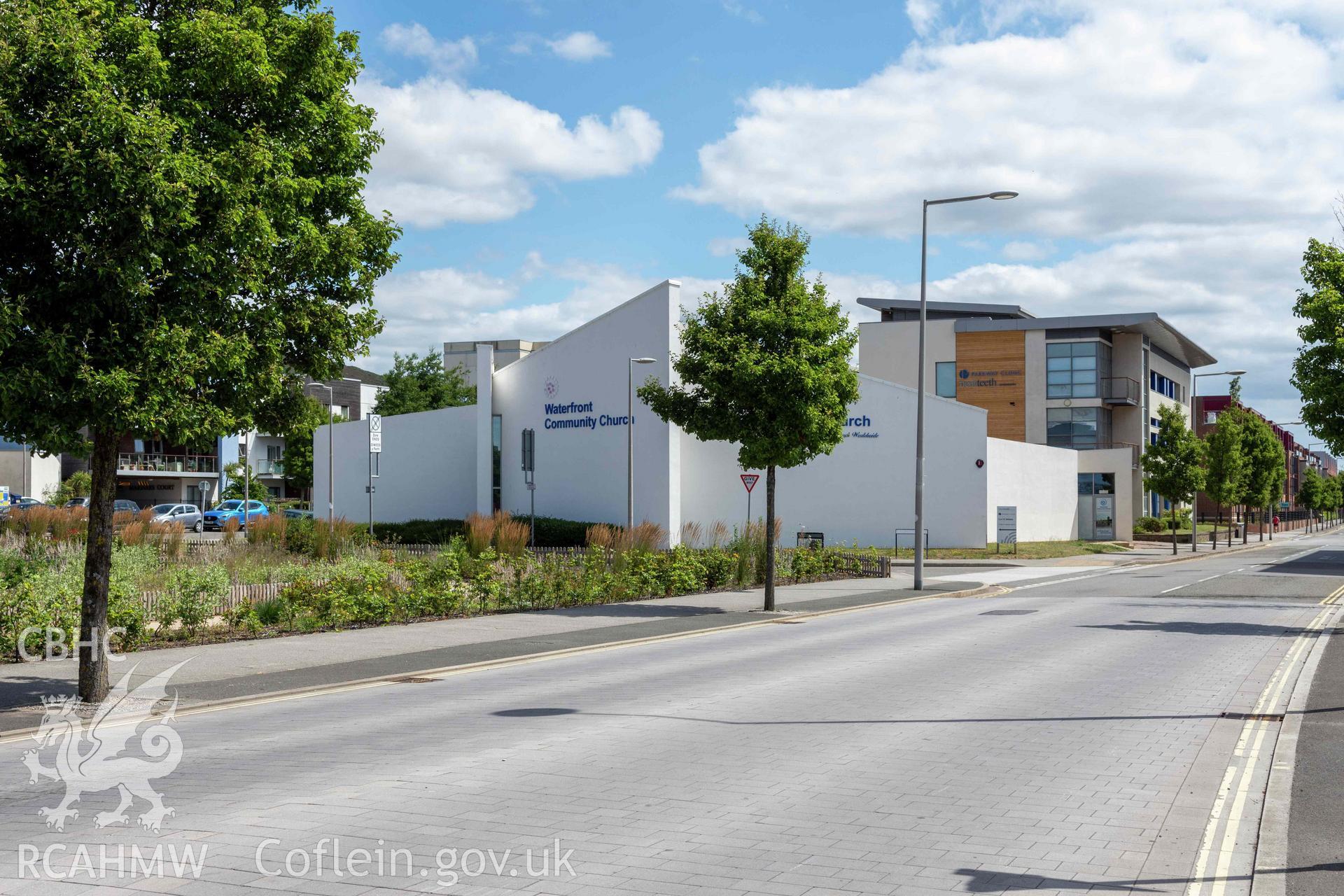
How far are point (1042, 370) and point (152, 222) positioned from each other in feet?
205

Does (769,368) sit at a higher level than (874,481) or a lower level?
higher

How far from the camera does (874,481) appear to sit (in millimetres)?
46625

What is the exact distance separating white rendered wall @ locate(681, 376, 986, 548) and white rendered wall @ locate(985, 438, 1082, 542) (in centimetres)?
117

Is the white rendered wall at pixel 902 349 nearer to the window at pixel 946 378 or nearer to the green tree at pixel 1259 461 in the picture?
the window at pixel 946 378

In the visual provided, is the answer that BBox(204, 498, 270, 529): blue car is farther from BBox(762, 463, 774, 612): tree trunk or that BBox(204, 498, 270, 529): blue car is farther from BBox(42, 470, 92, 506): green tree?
BBox(762, 463, 774, 612): tree trunk

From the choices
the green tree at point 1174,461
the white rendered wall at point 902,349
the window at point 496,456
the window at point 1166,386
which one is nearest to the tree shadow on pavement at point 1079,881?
the window at point 496,456

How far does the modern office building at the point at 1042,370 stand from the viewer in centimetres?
6650

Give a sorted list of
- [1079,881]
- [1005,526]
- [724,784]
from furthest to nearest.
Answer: [1005,526] < [724,784] < [1079,881]

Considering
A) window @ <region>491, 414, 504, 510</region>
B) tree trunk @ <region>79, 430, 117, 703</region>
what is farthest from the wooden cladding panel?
tree trunk @ <region>79, 430, 117, 703</region>

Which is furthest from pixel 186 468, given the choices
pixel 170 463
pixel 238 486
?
pixel 238 486

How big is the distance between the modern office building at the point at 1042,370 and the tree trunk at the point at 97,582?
5757cm

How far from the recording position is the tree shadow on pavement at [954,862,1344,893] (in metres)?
5.73

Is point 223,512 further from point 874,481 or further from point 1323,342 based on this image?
point 1323,342

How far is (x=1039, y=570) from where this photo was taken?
122ft
